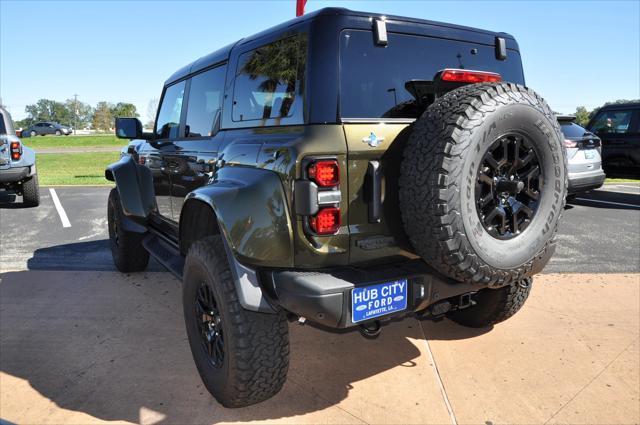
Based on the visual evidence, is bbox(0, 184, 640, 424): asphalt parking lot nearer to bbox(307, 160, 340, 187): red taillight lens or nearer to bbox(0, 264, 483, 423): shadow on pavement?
bbox(0, 264, 483, 423): shadow on pavement

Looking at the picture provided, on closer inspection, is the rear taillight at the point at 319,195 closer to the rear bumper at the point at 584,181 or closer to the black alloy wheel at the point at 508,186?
→ the black alloy wheel at the point at 508,186

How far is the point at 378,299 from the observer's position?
85.2 inches

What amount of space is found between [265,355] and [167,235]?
1.85 metres

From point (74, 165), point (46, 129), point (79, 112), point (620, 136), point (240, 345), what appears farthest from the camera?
point (79, 112)

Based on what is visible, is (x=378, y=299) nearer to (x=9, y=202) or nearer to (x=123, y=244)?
(x=123, y=244)

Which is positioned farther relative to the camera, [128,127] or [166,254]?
[128,127]

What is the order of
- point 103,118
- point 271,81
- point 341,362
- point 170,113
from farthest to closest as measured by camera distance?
point 103,118, point 170,113, point 341,362, point 271,81

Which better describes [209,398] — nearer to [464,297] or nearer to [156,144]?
[464,297]

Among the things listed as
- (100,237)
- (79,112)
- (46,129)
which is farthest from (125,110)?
(100,237)

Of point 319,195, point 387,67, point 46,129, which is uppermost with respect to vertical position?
point 46,129

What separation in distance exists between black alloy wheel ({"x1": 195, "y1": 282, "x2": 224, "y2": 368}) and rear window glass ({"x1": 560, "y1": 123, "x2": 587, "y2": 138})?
244 inches

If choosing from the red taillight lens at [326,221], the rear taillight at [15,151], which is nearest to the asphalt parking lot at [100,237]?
the rear taillight at [15,151]

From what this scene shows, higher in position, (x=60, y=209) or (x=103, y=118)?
(x=103, y=118)

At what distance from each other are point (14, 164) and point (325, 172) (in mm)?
8189
